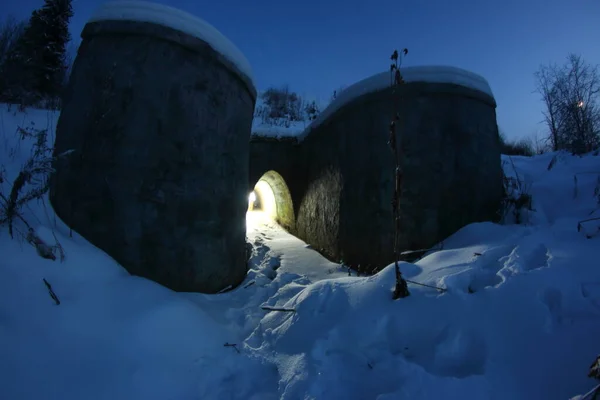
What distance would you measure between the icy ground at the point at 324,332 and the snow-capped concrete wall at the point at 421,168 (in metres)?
1.43

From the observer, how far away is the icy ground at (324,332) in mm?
1411

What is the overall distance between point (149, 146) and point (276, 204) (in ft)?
21.0

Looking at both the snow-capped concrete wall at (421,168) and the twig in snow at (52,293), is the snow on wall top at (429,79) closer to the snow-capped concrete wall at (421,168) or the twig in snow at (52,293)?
the snow-capped concrete wall at (421,168)

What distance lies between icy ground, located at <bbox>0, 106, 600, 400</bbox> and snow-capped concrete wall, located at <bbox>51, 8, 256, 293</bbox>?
0.32 m

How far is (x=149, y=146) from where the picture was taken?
3.00m

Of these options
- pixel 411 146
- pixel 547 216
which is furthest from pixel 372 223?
pixel 547 216

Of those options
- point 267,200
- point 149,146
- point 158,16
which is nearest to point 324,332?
point 149,146

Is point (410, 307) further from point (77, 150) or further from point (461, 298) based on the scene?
point (77, 150)

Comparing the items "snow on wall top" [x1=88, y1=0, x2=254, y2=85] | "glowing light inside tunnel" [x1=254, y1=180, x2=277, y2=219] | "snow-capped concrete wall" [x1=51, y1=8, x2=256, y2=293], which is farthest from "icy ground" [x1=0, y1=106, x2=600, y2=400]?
"glowing light inside tunnel" [x1=254, y1=180, x2=277, y2=219]

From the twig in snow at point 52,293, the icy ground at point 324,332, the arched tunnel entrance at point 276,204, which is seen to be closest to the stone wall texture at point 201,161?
the icy ground at point 324,332

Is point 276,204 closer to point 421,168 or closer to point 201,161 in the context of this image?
point 421,168

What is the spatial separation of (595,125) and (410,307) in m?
13.9

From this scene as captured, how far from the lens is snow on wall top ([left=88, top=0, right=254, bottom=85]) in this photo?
3088mm

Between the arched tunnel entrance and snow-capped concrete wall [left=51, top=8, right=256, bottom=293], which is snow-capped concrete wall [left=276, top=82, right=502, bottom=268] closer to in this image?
snow-capped concrete wall [left=51, top=8, right=256, bottom=293]
